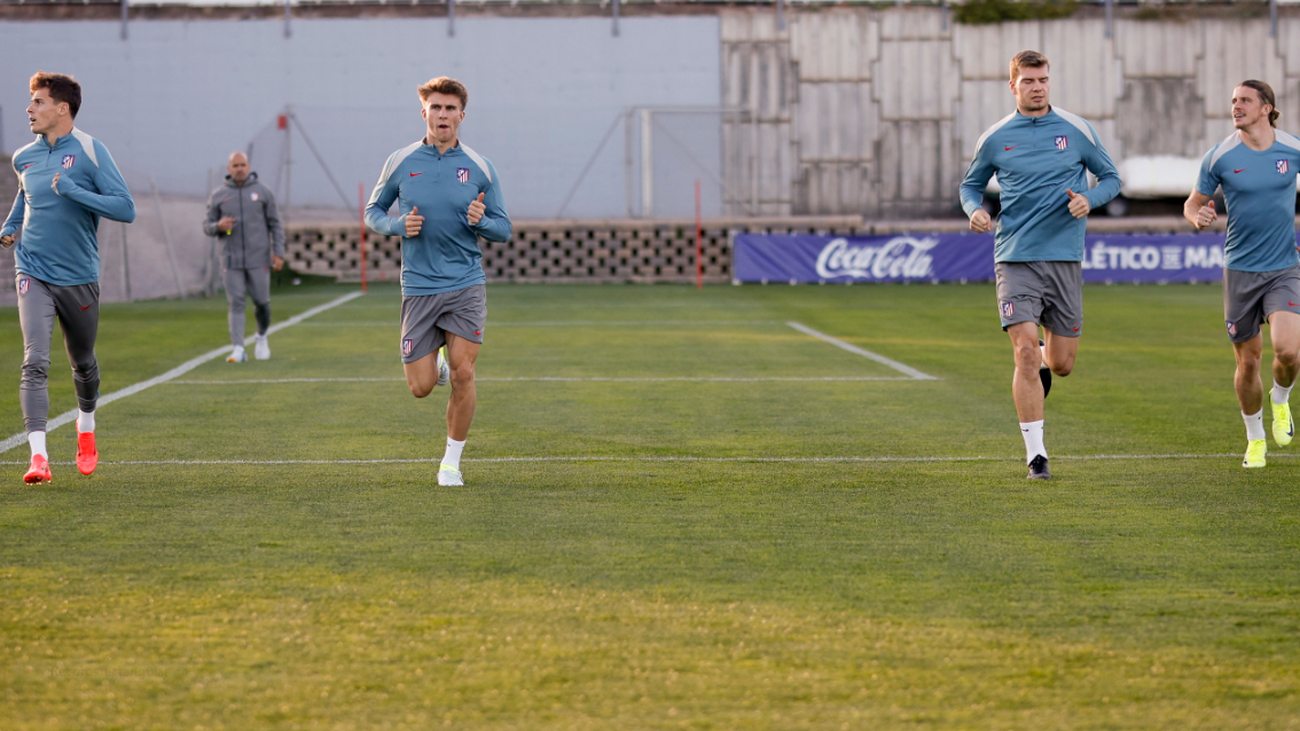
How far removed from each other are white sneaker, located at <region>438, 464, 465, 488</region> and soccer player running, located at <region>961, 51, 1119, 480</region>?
9.67ft

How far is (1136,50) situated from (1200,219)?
33.7 meters

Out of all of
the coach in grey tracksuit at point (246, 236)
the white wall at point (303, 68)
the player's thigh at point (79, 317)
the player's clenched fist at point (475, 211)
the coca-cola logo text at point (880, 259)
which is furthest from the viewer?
the white wall at point (303, 68)

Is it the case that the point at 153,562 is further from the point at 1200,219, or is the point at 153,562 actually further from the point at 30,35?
the point at 30,35

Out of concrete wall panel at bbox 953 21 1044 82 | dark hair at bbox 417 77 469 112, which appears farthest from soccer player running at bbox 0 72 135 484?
concrete wall panel at bbox 953 21 1044 82

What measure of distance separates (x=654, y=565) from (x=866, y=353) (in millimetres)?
9743

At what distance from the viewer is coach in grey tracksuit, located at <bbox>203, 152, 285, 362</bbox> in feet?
47.4

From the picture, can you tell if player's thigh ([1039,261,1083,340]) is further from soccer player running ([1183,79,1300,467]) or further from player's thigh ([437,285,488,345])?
player's thigh ([437,285,488,345])

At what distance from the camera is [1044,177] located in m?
7.34

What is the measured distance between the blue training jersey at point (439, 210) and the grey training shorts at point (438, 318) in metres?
0.05

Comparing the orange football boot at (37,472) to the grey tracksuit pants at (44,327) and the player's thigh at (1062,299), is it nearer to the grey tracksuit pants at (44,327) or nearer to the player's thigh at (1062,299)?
the grey tracksuit pants at (44,327)

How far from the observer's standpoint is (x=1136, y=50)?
38.6 m

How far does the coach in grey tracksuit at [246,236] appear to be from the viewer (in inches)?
569

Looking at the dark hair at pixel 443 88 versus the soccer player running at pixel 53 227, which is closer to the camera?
the dark hair at pixel 443 88

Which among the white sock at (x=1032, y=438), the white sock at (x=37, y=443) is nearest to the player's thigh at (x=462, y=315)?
the white sock at (x=37, y=443)
